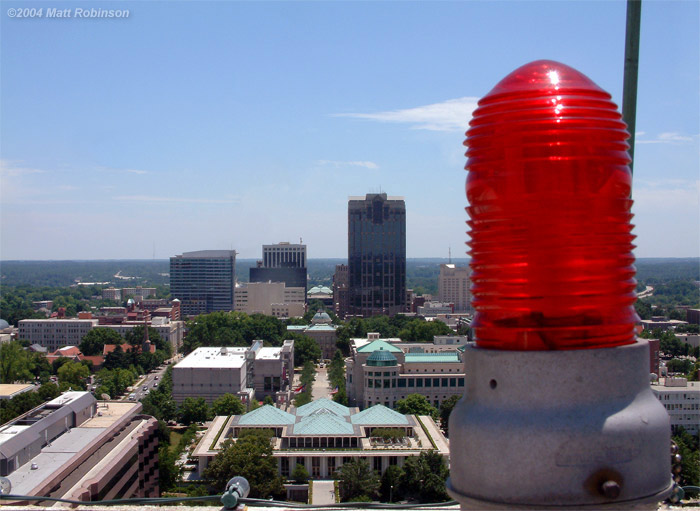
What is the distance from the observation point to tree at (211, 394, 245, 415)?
36.9m

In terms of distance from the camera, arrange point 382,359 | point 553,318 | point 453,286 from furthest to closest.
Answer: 1. point 453,286
2. point 382,359
3. point 553,318

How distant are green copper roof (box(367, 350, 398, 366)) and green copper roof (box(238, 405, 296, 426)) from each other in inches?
360

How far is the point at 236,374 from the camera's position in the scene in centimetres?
4012

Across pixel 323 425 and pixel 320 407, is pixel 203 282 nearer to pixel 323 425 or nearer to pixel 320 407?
pixel 320 407

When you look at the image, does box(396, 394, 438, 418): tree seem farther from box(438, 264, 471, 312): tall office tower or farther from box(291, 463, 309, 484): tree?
box(438, 264, 471, 312): tall office tower

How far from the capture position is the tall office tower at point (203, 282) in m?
93.8

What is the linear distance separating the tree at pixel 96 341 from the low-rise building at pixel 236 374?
1581 centimetres

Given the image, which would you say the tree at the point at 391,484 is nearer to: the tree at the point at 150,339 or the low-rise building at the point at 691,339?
the tree at the point at 150,339

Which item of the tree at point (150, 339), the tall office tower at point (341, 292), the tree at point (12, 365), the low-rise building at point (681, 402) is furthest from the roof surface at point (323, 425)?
the tall office tower at point (341, 292)

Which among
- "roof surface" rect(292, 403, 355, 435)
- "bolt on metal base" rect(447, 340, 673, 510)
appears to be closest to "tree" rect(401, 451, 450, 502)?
"roof surface" rect(292, 403, 355, 435)

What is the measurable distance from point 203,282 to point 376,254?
23124 mm

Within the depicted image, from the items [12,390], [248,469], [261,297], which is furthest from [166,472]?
[261,297]

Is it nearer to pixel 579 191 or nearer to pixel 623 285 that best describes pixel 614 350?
pixel 623 285

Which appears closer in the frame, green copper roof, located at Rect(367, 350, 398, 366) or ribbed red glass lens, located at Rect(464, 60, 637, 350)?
ribbed red glass lens, located at Rect(464, 60, 637, 350)
